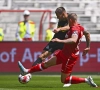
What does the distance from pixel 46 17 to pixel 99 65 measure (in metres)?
5.31

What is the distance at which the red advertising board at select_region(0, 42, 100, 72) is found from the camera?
19.2m

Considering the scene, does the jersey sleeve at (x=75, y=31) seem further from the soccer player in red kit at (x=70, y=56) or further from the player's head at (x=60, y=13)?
the player's head at (x=60, y=13)

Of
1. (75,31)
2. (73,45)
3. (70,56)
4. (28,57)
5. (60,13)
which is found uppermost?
(60,13)

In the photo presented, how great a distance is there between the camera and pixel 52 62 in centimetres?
1191

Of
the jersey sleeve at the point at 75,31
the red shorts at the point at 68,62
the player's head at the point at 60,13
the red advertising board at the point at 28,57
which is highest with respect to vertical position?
the player's head at the point at 60,13

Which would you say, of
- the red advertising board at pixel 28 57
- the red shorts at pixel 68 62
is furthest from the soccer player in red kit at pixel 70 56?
the red advertising board at pixel 28 57

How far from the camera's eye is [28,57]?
1939 centimetres

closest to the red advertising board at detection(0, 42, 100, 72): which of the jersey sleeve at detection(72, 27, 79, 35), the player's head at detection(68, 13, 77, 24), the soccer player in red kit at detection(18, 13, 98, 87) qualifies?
the soccer player in red kit at detection(18, 13, 98, 87)

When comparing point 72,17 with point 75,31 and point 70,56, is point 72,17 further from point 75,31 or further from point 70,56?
point 70,56

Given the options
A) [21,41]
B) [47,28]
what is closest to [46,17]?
[47,28]

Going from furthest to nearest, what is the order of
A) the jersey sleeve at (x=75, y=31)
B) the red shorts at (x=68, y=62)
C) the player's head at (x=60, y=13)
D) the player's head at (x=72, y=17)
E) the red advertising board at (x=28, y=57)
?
1. the red advertising board at (x=28, y=57)
2. the player's head at (x=60, y=13)
3. the red shorts at (x=68, y=62)
4. the player's head at (x=72, y=17)
5. the jersey sleeve at (x=75, y=31)

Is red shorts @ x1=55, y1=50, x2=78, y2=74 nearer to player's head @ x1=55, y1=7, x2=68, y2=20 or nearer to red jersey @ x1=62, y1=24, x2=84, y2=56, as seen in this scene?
red jersey @ x1=62, y1=24, x2=84, y2=56

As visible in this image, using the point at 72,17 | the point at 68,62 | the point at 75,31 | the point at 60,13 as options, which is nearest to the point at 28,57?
the point at 60,13

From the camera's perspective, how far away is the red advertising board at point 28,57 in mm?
19219
